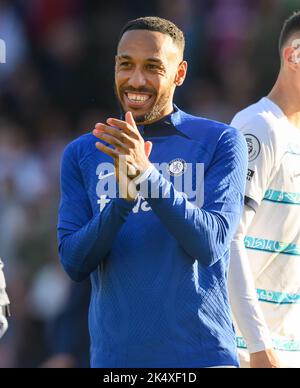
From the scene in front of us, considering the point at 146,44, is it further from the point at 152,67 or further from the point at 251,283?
the point at 251,283

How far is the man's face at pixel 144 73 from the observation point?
397 centimetres

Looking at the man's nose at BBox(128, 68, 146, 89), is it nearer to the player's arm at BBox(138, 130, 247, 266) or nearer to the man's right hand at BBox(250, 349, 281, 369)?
the player's arm at BBox(138, 130, 247, 266)

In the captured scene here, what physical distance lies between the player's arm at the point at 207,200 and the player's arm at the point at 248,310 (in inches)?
13.1

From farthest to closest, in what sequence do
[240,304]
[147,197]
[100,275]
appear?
[240,304], [100,275], [147,197]

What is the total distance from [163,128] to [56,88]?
621cm

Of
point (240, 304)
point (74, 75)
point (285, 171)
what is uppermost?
point (285, 171)

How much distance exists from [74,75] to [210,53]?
142 centimetres

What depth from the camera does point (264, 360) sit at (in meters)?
4.18

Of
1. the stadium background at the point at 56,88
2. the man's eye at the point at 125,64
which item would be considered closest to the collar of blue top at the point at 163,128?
the man's eye at the point at 125,64

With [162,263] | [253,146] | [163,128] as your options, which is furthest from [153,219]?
[253,146]

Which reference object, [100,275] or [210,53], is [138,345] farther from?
[210,53]

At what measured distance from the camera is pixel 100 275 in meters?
3.85

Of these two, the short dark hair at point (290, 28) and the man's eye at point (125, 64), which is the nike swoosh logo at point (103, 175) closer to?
the man's eye at point (125, 64)
